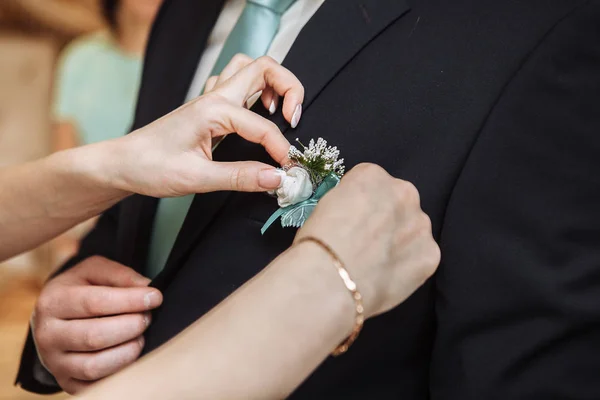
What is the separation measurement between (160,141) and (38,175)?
0.24 m

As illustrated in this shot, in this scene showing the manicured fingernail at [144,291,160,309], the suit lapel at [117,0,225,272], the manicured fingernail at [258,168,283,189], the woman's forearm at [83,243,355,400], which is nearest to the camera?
the woman's forearm at [83,243,355,400]

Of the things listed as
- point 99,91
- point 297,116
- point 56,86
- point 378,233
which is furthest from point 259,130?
point 56,86

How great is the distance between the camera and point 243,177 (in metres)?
0.66

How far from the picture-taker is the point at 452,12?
2.29 ft

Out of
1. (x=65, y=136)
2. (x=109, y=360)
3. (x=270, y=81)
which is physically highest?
(x=270, y=81)

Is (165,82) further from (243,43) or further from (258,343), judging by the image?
(258,343)

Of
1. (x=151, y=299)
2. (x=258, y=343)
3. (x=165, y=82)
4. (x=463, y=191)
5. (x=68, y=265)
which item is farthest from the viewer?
(x=68, y=265)

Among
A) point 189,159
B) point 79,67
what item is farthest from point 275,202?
point 79,67

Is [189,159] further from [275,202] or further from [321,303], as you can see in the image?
[321,303]

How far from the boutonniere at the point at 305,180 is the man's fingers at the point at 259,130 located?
0.04 ft

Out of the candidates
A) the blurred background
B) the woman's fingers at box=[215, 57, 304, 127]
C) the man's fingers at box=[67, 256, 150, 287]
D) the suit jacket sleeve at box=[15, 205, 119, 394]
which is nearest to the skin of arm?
the blurred background

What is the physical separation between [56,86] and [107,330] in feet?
6.75

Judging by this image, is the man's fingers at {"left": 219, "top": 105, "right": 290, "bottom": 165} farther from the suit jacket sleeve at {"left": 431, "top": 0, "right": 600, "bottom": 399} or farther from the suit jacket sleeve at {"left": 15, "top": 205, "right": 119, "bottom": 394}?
the suit jacket sleeve at {"left": 15, "top": 205, "right": 119, "bottom": 394}

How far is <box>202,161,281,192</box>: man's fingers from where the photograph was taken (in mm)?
650
